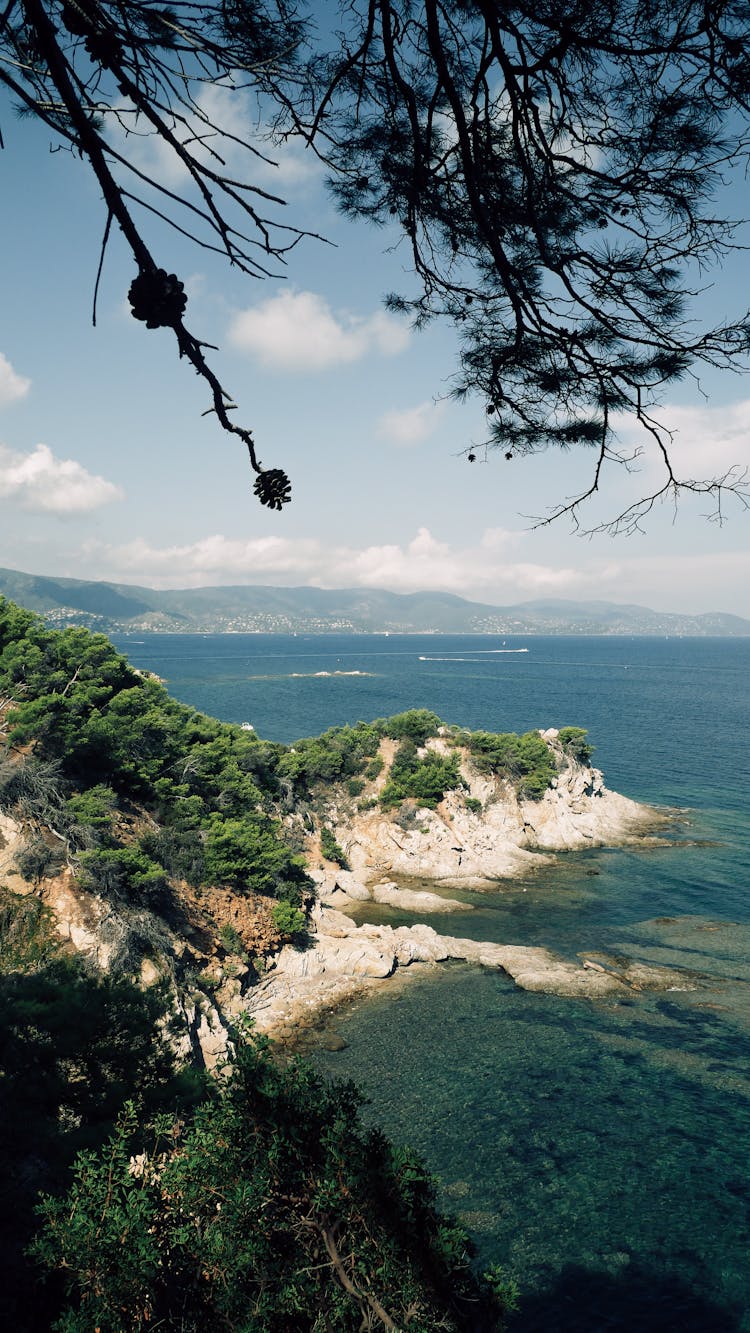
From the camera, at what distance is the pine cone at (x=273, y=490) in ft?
7.82

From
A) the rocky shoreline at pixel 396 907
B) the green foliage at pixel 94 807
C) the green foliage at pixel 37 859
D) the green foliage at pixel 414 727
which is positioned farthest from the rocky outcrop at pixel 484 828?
the green foliage at pixel 37 859

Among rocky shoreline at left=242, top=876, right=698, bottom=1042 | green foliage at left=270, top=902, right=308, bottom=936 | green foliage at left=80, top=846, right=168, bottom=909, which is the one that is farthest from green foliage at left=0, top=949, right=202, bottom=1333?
green foliage at left=270, top=902, right=308, bottom=936

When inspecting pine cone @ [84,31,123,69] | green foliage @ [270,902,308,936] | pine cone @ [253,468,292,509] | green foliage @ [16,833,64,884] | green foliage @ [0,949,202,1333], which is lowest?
green foliage @ [270,902,308,936]

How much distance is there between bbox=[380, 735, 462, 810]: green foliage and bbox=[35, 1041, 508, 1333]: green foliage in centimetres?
3442

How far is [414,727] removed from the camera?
49031 mm

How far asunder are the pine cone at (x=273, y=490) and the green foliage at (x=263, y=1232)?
7.67 metres

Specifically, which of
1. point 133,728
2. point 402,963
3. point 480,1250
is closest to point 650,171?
point 480,1250

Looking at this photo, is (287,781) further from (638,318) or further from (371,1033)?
(638,318)

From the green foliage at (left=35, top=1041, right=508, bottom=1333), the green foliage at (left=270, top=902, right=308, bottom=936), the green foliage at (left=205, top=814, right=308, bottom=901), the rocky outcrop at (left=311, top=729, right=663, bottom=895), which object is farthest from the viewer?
the rocky outcrop at (left=311, top=729, right=663, bottom=895)

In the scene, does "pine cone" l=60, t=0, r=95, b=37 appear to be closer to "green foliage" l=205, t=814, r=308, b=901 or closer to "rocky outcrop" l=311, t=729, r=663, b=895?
"green foliage" l=205, t=814, r=308, b=901

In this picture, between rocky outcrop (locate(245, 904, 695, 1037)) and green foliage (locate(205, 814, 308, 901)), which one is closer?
rocky outcrop (locate(245, 904, 695, 1037))

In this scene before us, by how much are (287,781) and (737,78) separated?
134 ft

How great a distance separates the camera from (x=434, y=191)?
4.45 m

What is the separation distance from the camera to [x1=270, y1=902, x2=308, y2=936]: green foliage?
1069 inches
